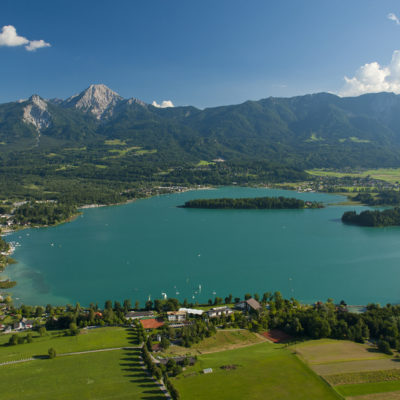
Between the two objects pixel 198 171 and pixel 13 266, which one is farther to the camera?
pixel 198 171

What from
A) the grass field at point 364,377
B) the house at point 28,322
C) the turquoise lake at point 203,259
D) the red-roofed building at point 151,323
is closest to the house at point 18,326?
the house at point 28,322

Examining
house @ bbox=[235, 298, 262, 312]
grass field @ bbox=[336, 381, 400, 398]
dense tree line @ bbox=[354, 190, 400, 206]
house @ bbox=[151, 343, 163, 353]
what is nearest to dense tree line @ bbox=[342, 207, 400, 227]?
dense tree line @ bbox=[354, 190, 400, 206]

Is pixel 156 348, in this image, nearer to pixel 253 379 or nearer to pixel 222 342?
pixel 222 342

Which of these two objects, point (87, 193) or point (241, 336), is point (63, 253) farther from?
point (87, 193)

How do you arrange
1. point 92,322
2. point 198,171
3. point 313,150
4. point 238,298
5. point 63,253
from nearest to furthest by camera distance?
point 92,322 < point 238,298 < point 63,253 < point 198,171 < point 313,150

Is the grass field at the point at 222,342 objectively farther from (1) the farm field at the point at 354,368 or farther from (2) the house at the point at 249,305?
(1) the farm field at the point at 354,368

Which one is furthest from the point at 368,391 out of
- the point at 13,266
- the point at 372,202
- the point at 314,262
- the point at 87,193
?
the point at 87,193
